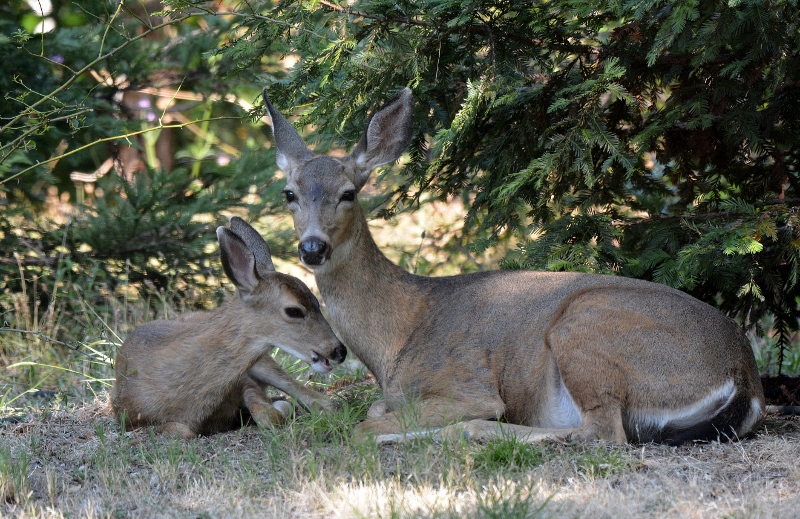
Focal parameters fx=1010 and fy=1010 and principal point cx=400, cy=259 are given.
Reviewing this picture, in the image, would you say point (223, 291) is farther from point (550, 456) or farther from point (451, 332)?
point (550, 456)

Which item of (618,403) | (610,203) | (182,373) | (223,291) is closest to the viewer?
(618,403)

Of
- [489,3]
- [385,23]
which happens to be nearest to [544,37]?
[489,3]

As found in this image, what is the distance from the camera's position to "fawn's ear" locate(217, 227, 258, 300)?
598 centimetres

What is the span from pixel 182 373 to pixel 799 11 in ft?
13.2

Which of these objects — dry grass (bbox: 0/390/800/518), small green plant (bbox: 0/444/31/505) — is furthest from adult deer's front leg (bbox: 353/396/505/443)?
small green plant (bbox: 0/444/31/505)

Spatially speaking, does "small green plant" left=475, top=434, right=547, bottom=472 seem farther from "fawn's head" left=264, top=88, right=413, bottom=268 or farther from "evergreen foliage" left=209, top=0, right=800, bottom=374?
"evergreen foliage" left=209, top=0, right=800, bottom=374

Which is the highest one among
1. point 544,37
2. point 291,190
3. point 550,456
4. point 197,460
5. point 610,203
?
point 544,37

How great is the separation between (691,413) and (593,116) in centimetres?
200

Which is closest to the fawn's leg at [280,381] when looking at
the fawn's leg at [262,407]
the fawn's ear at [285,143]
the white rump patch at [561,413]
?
the fawn's leg at [262,407]

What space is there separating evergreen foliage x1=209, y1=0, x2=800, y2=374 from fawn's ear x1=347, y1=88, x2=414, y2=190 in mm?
215

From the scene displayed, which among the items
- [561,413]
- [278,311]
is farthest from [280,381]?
[561,413]

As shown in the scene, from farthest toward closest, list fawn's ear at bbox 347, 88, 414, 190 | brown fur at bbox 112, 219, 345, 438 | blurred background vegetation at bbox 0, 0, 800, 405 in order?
fawn's ear at bbox 347, 88, 414, 190 → blurred background vegetation at bbox 0, 0, 800, 405 → brown fur at bbox 112, 219, 345, 438

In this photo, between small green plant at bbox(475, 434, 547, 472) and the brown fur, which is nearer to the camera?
small green plant at bbox(475, 434, 547, 472)

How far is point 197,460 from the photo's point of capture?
197 inches
